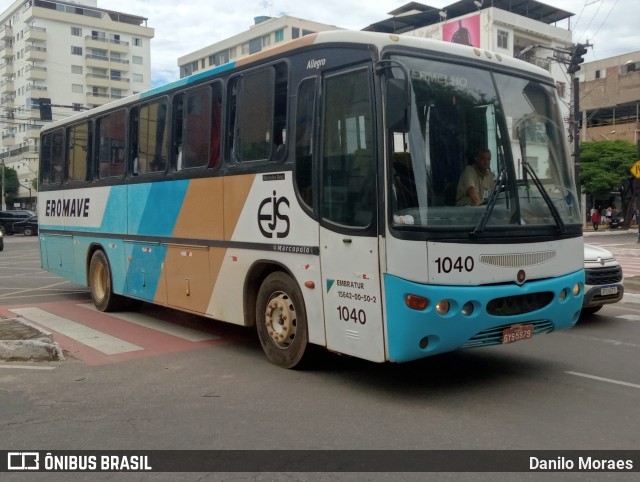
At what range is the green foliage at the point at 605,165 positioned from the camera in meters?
45.6

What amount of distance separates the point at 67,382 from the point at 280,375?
2186 mm

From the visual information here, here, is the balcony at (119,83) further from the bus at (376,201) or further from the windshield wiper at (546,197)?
the windshield wiper at (546,197)

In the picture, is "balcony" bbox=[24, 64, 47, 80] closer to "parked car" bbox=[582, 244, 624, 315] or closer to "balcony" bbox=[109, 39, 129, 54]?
"balcony" bbox=[109, 39, 129, 54]

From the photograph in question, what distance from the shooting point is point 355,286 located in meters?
5.96

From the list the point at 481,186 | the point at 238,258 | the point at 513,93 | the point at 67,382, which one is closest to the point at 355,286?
the point at 481,186

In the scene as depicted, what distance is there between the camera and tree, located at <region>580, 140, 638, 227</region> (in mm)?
45631

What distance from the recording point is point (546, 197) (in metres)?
6.37

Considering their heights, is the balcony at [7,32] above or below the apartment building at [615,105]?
above

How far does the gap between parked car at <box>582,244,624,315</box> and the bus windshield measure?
11.7 ft

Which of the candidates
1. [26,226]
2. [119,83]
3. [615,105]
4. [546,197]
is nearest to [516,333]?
[546,197]

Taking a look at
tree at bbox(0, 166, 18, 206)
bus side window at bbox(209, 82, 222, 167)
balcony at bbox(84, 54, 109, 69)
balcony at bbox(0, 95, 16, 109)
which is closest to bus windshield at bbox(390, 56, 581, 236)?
bus side window at bbox(209, 82, 222, 167)

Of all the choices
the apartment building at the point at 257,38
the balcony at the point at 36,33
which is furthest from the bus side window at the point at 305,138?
the balcony at the point at 36,33

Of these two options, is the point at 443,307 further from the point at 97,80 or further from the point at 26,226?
the point at 97,80

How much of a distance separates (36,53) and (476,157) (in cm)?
8947
